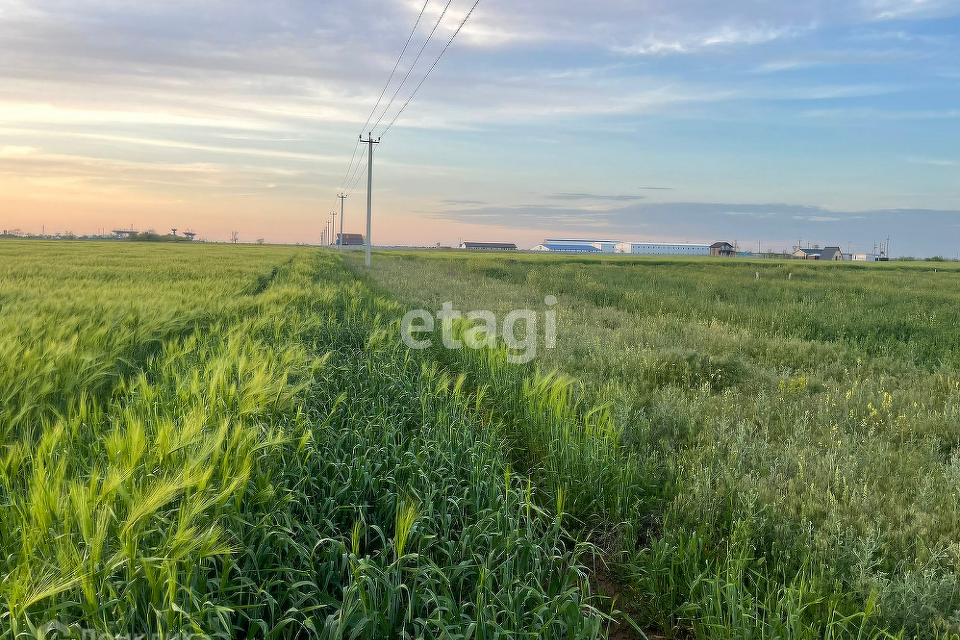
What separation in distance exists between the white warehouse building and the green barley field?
14992 centimetres

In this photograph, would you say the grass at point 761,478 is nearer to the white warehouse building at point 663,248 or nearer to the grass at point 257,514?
the grass at point 257,514

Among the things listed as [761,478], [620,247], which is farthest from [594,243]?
[761,478]

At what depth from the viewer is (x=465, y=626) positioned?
7.96ft

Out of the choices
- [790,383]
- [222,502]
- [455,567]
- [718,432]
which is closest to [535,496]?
[455,567]

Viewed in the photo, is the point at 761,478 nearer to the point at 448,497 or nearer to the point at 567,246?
the point at 448,497

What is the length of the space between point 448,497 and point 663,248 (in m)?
164

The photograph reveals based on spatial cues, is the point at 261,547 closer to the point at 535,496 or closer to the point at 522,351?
the point at 535,496

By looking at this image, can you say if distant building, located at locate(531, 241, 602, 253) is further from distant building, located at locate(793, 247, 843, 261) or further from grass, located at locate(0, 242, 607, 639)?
grass, located at locate(0, 242, 607, 639)

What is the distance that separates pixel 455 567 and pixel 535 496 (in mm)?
1594

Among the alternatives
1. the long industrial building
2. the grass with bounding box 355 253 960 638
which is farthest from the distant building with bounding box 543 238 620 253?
the grass with bounding box 355 253 960 638

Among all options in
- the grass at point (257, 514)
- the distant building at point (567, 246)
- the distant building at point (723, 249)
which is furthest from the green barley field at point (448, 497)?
the distant building at point (567, 246)

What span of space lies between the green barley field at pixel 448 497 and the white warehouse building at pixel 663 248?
150 m

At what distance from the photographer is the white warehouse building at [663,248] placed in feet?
496

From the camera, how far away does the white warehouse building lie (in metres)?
151
